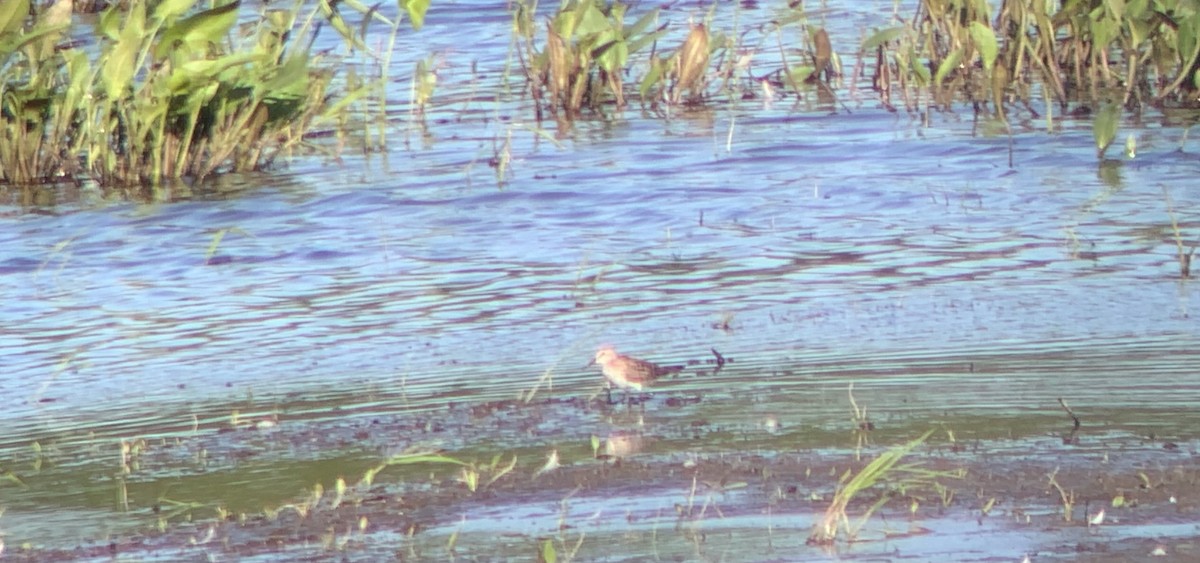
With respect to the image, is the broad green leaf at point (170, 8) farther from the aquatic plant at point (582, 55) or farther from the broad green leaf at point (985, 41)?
the broad green leaf at point (985, 41)

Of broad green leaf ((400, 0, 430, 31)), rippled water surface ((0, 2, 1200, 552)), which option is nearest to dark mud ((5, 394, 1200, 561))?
rippled water surface ((0, 2, 1200, 552))

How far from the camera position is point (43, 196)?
798cm

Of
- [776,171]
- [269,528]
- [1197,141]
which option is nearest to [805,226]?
[776,171]

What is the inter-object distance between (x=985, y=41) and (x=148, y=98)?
12.0 feet

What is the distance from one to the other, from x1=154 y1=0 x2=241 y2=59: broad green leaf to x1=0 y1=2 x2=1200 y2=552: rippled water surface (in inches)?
25.0

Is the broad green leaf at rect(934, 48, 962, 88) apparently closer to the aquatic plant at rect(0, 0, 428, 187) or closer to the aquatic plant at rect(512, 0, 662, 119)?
the aquatic plant at rect(512, 0, 662, 119)

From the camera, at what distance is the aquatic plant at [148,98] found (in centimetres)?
762

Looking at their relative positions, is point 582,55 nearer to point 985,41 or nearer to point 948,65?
point 948,65

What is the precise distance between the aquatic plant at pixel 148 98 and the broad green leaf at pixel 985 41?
2.46 m

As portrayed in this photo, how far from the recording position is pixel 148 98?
25.6 ft

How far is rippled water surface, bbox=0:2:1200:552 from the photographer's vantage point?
483 centimetres

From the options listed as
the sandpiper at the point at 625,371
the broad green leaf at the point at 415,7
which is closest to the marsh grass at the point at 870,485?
the sandpiper at the point at 625,371

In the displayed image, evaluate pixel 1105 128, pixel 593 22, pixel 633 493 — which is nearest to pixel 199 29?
pixel 593 22

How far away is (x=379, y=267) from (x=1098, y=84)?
4.35 metres
